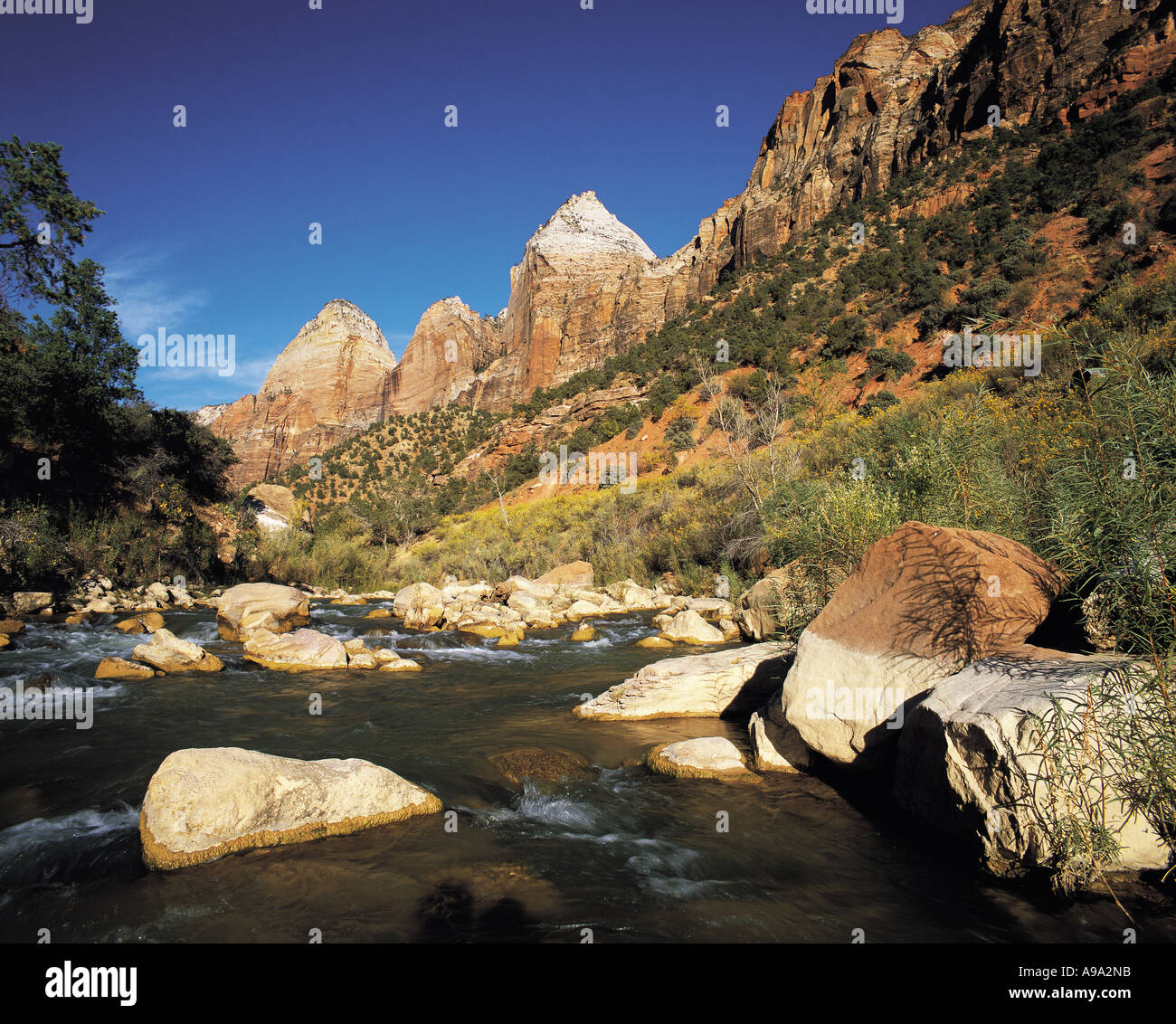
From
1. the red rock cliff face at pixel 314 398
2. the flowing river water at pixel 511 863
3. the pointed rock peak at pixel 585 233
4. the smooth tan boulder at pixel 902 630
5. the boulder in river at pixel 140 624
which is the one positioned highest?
the pointed rock peak at pixel 585 233

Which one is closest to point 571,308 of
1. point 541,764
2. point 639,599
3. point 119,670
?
point 639,599

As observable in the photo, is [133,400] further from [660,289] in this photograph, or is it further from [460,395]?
[460,395]

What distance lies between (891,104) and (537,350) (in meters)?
42.4

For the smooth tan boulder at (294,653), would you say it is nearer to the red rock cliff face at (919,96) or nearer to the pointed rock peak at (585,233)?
the red rock cliff face at (919,96)

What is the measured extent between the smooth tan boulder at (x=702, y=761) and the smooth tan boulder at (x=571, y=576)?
42.4 ft

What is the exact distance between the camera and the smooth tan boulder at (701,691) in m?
6.52

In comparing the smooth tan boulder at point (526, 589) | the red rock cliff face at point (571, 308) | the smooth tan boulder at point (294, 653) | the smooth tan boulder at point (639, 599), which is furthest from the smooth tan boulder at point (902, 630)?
the red rock cliff face at point (571, 308)

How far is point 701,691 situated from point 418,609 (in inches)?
343

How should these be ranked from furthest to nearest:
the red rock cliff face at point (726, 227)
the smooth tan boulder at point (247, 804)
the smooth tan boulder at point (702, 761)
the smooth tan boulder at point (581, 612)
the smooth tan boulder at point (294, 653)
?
the red rock cliff face at point (726, 227), the smooth tan boulder at point (581, 612), the smooth tan boulder at point (294, 653), the smooth tan boulder at point (702, 761), the smooth tan boulder at point (247, 804)

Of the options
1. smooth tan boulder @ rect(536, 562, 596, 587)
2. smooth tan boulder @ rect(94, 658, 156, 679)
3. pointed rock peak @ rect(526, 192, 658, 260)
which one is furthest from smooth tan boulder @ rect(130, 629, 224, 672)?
pointed rock peak @ rect(526, 192, 658, 260)

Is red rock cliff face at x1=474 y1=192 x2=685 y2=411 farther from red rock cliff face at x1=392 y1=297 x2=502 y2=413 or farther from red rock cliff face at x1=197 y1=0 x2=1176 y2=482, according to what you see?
red rock cliff face at x1=392 y1=297 x2=502 y2=413
